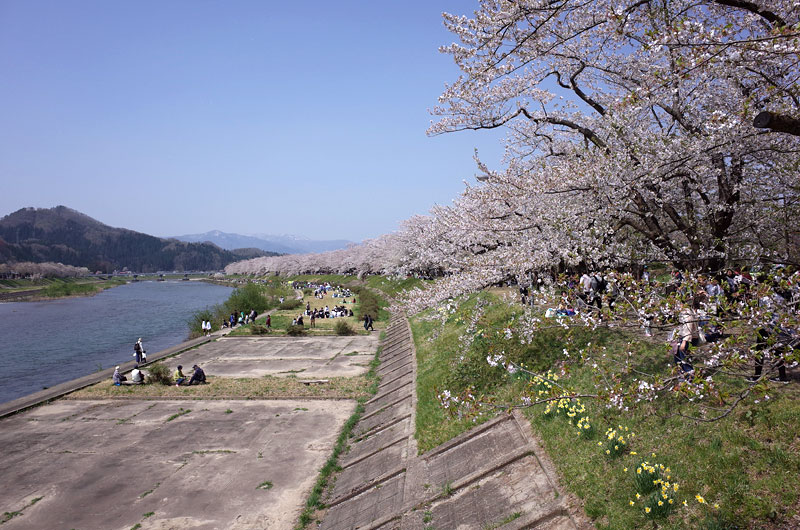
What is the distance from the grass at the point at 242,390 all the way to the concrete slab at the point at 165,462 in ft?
2.45

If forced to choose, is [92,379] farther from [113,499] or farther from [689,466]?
[689,466]

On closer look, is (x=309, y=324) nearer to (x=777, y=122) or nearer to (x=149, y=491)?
(x=149, y=491)

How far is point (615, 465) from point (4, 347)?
177 ft

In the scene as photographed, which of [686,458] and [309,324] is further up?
[686,458]

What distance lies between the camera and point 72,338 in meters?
46.9

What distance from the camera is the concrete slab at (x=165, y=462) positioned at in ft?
36.5

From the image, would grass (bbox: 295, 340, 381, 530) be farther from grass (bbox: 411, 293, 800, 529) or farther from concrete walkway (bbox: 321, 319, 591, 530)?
grass (bbox: 411, 293, 800, 529)

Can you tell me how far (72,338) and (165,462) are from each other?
42168 mm

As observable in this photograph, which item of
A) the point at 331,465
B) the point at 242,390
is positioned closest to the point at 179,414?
the point at 242,390

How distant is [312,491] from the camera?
1208cm

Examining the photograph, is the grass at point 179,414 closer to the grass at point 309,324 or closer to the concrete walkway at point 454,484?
the concrete walkway at point 454,484

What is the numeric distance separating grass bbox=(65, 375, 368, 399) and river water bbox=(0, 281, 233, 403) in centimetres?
926

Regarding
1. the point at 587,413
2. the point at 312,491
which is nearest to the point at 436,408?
the point at 312,491

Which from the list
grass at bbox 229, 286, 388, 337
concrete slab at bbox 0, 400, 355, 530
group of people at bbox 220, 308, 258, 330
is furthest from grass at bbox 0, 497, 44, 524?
group of people at bbox 220, 308, 258, 330
